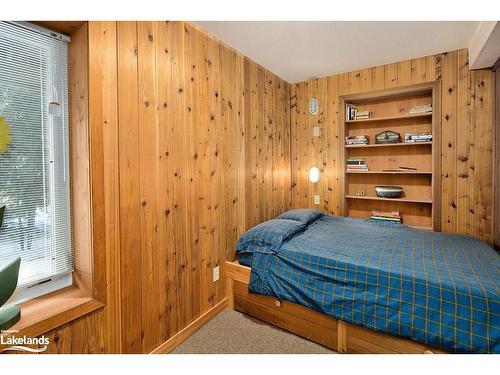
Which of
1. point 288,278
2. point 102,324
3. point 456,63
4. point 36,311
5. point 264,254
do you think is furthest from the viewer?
point 456,63

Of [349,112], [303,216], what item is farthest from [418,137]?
[303,216]

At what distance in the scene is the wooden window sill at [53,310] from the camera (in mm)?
1081

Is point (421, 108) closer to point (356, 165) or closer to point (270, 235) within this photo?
point (356, 165)

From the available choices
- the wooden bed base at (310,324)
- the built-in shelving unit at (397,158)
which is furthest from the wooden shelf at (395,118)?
the wooden bed base at (310,324)

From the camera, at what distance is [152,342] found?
5.29ft

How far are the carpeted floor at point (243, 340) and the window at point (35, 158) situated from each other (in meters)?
0.98

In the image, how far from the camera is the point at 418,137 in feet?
9.11

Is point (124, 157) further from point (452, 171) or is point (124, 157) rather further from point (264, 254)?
point (452, 171)

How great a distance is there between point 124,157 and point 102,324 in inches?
36.4

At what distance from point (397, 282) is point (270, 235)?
3.15 ft

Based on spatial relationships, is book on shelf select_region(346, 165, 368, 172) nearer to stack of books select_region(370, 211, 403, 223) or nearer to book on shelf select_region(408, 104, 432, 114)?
stack of books select_region(370, 211, 403, 223)
